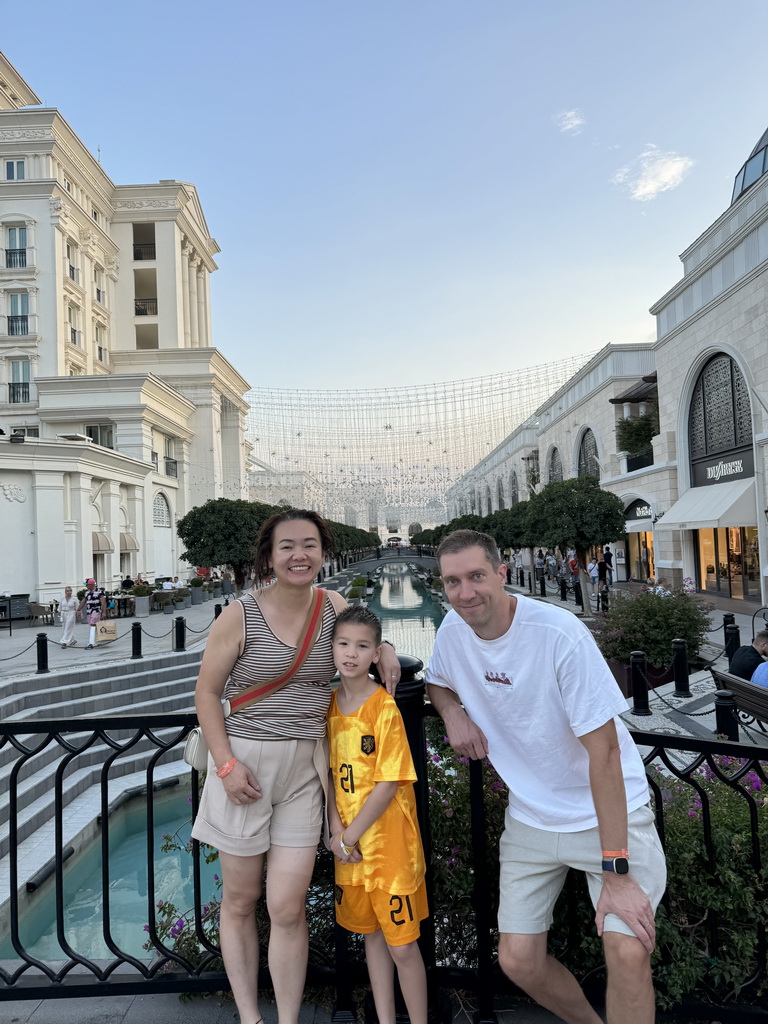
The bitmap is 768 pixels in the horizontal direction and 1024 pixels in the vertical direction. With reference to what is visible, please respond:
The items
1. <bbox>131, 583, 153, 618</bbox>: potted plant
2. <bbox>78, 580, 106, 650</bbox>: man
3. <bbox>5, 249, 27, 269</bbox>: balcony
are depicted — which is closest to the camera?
<bbox>78, 580, 106, 650</bbox>: man

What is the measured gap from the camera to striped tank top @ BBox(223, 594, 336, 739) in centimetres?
230

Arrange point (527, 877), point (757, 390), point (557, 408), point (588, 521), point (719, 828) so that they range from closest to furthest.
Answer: point (527, 877) → point (719, 828) → point (757, 390) → point (588, 521) → point (557, 408)

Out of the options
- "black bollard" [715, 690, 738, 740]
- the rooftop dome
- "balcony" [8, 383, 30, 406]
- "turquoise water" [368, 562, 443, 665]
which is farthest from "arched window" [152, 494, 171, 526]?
"black bollard" [715, 690, 738, 740]

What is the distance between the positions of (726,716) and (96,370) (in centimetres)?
4216

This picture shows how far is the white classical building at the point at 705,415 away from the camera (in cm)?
1758

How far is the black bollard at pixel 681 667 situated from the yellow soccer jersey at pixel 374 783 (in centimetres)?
829

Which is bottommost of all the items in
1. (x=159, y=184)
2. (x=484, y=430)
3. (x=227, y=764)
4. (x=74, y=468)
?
(x=227, y=764)

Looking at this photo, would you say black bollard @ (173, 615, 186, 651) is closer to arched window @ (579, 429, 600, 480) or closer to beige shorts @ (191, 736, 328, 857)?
beige shorts @ (191, 736, 328, 857)

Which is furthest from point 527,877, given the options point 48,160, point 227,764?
point 48,160

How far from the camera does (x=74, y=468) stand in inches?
954

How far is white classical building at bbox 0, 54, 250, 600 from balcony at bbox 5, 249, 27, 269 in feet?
0.17

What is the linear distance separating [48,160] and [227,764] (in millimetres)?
42266

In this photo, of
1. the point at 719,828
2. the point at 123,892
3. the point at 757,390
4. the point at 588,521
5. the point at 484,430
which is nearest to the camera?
the point at 719,828

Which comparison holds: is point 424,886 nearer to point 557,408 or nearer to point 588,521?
point 588,521
